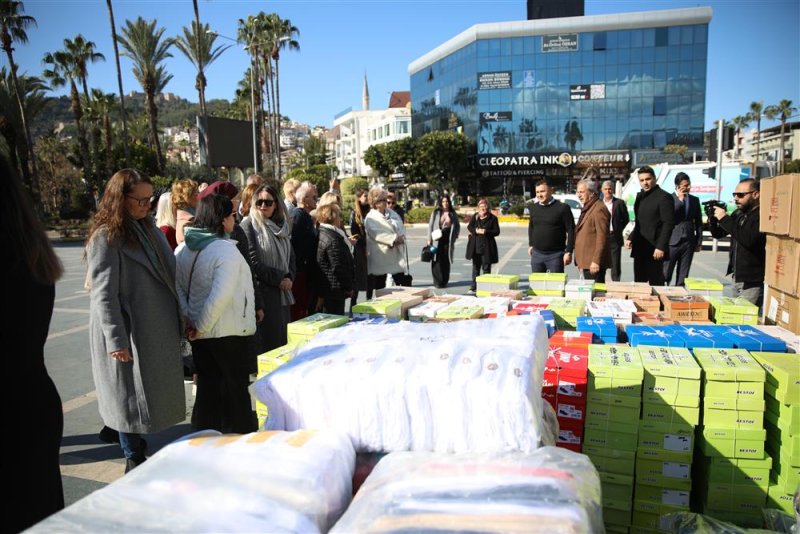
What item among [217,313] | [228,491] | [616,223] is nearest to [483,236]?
[616,223]

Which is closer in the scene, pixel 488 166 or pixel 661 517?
pixel 661 517

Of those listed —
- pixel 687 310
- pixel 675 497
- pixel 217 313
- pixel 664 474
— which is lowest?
pixel 675 497

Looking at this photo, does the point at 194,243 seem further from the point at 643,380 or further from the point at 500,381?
the point at 643,380

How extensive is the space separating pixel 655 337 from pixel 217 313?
9.31ft

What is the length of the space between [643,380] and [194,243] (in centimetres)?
283

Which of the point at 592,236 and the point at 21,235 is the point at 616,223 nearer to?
the point at 592,236

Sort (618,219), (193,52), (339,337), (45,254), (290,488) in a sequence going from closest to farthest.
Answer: (290,488)
(45,254)
(339,337)
(618,219)
(193,52)

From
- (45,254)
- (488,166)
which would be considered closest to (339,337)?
(45,254)

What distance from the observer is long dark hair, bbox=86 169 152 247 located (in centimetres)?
310

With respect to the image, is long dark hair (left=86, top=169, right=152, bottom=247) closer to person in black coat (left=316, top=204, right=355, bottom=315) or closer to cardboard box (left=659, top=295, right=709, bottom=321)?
person in black coat (left=316, top=204, right=355, bottom=315)

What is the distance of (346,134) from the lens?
95.6 meters

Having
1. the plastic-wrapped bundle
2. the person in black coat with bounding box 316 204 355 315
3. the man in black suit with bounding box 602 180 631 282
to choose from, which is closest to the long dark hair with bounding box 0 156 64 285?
the plastic-wrapped bundle

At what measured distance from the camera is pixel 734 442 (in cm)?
258

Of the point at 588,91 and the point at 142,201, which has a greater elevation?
the point at 588,91
